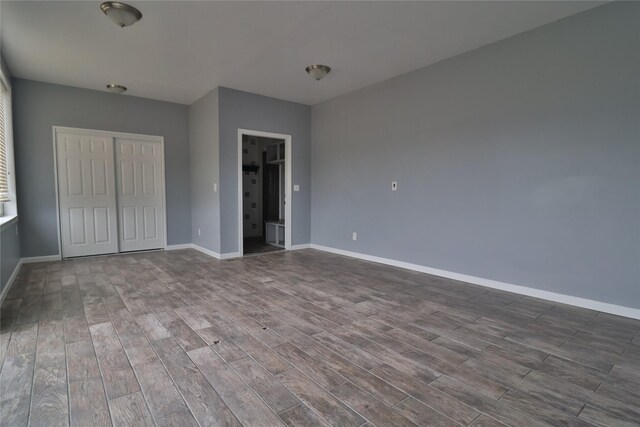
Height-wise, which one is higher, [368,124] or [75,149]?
[368,124]

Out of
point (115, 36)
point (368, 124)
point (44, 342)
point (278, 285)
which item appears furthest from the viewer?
point (368, 124)

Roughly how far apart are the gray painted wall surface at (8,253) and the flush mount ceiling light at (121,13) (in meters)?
2.45

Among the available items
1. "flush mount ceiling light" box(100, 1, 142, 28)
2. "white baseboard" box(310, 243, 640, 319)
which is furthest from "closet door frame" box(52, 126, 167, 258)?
"white baseboard" box(310, 243, 640, 319)

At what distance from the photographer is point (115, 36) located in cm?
337

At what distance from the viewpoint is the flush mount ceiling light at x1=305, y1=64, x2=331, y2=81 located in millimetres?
4133

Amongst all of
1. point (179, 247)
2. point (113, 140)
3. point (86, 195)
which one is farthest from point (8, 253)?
point (179, 247)

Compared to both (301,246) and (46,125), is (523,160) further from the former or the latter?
(46,125)

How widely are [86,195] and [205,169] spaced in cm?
191

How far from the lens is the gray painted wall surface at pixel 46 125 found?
15.2 feet

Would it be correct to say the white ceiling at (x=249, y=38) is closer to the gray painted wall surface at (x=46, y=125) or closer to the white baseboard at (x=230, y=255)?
the gray painted wall surface at (x=46, y=125)

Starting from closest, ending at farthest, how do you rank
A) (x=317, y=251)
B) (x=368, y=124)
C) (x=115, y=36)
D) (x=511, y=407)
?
(x=511, y=407) < (x=115, y=36) < (x=368, y=124) < (x=317, y=251)

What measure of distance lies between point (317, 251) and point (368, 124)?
7.98ft

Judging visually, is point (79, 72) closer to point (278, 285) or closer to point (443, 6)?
point (278, 285)

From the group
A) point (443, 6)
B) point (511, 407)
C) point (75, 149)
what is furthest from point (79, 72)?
point (511, 407)
